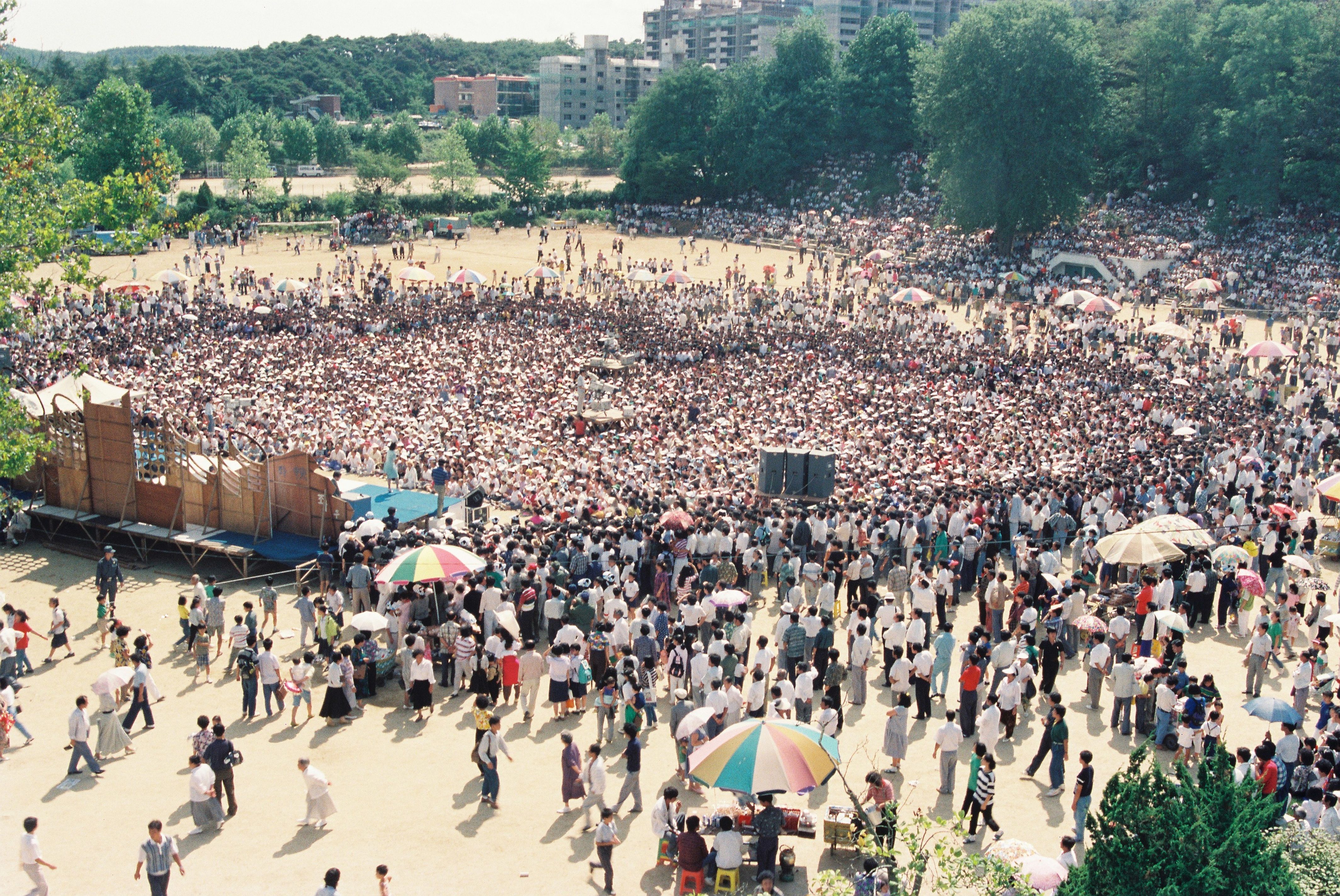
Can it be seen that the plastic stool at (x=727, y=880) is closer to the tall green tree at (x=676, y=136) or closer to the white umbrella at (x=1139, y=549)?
the white umbrella at (x=1139, y=549)

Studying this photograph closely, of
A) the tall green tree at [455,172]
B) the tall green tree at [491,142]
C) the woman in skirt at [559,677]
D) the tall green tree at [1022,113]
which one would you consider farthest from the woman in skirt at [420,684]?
the tall green tree at [491,142]

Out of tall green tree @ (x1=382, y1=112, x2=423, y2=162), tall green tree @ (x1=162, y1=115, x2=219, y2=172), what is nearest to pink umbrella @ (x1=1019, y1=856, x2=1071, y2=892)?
tall green tree @ (x1=382, y1=112, x2=423, y2=162)

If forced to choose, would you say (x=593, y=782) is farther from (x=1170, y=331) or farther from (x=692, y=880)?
(x=1170, y=331)

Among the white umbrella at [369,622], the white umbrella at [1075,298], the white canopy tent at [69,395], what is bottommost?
the white umbrella at [369,622]

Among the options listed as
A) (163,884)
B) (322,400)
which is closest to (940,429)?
(322,400)

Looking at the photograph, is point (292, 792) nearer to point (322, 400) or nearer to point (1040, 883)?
point (1040, 883)

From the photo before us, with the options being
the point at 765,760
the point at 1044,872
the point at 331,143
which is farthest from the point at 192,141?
the point at 1044,872

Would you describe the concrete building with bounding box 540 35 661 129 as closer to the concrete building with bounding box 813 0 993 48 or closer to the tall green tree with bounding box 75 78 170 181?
the concrete building with bounding box 813 0 993 48
